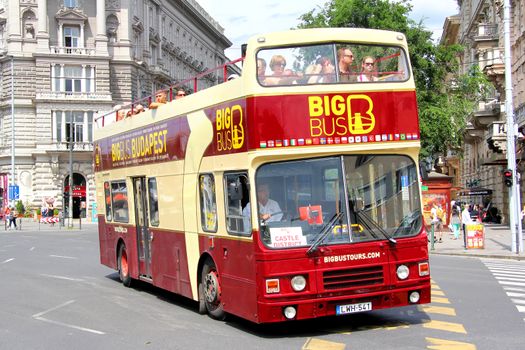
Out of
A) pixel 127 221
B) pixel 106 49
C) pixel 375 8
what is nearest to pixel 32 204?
pixel 106 49

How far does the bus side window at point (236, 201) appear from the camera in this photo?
930 centimetres

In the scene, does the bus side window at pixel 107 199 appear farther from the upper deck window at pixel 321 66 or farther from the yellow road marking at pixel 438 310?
the upper deck window at pixel 321 66

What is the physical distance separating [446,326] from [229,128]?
3964mm

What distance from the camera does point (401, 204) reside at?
9539mm

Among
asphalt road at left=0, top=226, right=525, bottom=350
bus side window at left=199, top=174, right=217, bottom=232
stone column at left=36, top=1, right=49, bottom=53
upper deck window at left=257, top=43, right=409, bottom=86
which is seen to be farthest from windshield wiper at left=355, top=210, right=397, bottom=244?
stone column at left=36, top=1, right=49, bottom=53

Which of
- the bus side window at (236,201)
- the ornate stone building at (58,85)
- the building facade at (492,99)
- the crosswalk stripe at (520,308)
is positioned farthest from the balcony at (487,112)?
the bus side window at (236,201)

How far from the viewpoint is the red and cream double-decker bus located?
29.5 feet

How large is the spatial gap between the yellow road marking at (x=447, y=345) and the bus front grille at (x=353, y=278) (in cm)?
99

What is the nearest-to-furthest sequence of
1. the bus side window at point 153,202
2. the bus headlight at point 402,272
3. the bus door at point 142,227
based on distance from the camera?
1. the bus headlight at point 402,272
2. the bus side window at point 153,202
3. the bus door at point 142,227

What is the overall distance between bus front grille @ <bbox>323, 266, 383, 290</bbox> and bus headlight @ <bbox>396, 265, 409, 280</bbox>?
0.28m

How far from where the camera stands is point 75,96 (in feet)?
215

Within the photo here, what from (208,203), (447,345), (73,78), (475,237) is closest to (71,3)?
(73,78)

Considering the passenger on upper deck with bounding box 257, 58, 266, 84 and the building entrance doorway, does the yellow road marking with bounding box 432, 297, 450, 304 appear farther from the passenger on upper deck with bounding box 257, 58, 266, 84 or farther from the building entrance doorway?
the building entrance doorway

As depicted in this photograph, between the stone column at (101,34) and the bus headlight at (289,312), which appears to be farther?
the stone column at (101,34)
